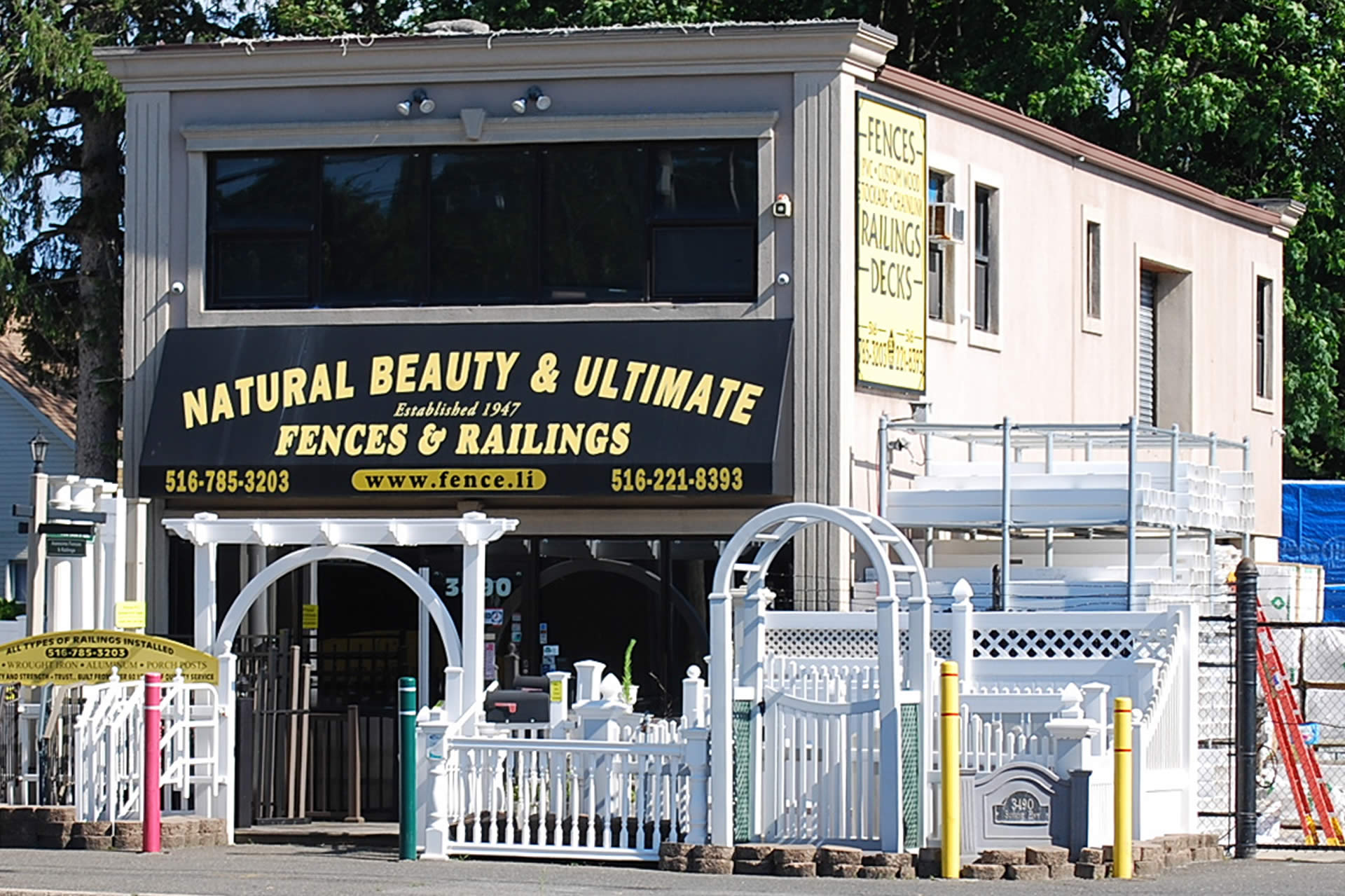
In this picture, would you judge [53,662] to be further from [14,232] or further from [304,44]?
[14,232]

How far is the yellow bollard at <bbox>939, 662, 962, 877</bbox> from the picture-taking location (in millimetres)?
14859

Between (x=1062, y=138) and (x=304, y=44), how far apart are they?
27.2 feet

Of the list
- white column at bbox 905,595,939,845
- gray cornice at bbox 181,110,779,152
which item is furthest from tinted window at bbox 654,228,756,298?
white column at bbox 905,595,939,845

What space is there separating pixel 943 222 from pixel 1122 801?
935cm

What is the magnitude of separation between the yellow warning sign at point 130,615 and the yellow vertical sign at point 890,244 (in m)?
6.79

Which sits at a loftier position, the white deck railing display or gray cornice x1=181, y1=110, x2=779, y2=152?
gray cornice x1=181, y1=110, x2=779, y2=152

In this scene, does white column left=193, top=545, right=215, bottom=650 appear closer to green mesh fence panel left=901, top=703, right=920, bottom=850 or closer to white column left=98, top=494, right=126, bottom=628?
white column left=98, top=494, right=126, bottom=628

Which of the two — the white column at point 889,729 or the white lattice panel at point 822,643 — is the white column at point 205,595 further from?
the white column at point 889,729

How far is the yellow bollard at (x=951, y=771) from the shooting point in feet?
48.8

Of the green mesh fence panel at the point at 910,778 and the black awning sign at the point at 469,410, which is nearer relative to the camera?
the green mesh fence panel at the point at 910,778

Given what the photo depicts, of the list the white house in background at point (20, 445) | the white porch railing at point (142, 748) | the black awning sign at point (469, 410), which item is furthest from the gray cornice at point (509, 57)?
the white house in background at point (20, 445)

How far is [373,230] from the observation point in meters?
22.2

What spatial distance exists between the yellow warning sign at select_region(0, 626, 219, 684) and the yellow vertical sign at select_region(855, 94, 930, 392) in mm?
7032

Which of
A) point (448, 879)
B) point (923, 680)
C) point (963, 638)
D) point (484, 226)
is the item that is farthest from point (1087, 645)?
point (484, 226)
